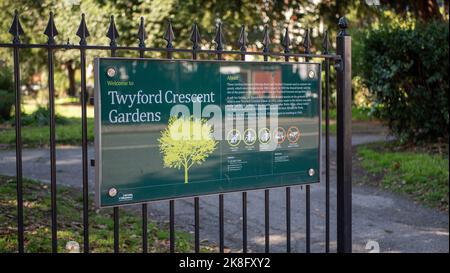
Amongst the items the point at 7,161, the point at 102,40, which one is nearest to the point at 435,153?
the point at 102,40

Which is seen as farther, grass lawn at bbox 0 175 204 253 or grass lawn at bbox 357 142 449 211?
grass lawn at bbox 357 142 449 211

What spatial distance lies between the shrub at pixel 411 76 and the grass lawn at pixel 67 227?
677cm

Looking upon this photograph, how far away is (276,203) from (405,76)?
5098mm

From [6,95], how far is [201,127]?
11.8 meters

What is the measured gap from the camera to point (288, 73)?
4188mm

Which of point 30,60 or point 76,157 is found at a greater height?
point 30,60

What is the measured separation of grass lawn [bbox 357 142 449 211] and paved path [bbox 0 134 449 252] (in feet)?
0.93

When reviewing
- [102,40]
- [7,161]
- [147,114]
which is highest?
[102,40]

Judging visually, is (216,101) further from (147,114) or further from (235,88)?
(147,114)

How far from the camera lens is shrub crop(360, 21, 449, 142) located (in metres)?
12.0

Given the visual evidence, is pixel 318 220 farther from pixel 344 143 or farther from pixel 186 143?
pixel 186 143

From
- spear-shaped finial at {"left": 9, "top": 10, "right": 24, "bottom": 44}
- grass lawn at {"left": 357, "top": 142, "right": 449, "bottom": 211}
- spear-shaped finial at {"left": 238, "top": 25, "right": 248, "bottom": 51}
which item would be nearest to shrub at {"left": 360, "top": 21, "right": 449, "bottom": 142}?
grass lawn at {"left": 357, "top": 142, "right": 449, "bottom": 211}

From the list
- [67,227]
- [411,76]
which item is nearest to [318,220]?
[67,227]

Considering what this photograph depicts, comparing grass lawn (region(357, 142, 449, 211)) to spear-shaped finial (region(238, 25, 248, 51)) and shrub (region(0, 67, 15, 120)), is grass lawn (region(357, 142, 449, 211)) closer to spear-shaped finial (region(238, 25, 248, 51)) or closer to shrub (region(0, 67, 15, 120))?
spear-shaped finial (region(238, 25, 248, 51))
